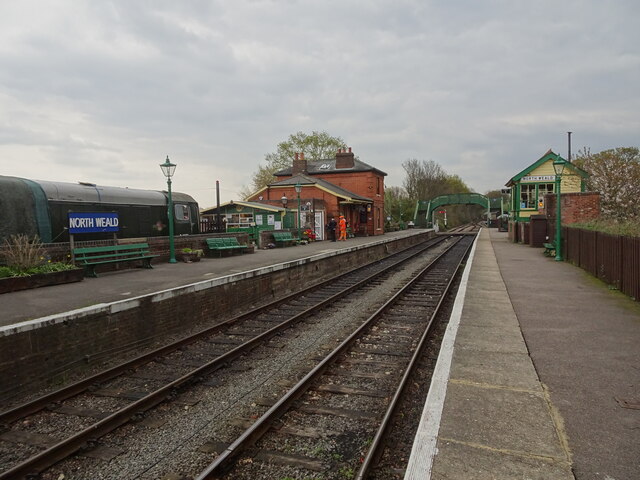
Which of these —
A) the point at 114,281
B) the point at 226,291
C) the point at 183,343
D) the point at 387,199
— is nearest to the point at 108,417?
the point at 183,343

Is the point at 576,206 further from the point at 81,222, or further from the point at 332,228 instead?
the point at 81,222

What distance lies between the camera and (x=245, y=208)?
86.2ft

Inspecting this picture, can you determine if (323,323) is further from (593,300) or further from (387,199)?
(387,199)

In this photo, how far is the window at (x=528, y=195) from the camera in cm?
2684

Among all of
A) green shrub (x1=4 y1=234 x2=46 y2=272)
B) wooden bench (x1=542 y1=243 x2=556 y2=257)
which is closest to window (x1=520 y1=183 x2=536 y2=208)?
wooden bench (x1=542 y1=243 x2=556 y2=257)

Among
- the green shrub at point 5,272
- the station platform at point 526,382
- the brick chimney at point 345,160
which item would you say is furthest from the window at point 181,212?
the brick chimney at point 345,160

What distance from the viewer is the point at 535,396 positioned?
4.24 metres

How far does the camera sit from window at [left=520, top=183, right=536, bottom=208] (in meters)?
26.8

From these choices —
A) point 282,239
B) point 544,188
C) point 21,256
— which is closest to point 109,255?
point 21,256

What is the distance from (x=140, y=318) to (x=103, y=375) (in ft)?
5.68

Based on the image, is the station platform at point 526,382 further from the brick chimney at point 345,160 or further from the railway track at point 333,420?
the brick chimney at point 345,160

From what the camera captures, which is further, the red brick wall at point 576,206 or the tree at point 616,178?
the tree at point 616,178

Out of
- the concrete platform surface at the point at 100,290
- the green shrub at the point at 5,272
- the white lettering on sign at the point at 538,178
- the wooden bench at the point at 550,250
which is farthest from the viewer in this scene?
the white lettering on sign at the point at 538,178

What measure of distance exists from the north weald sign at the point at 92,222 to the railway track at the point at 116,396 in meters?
6.15
